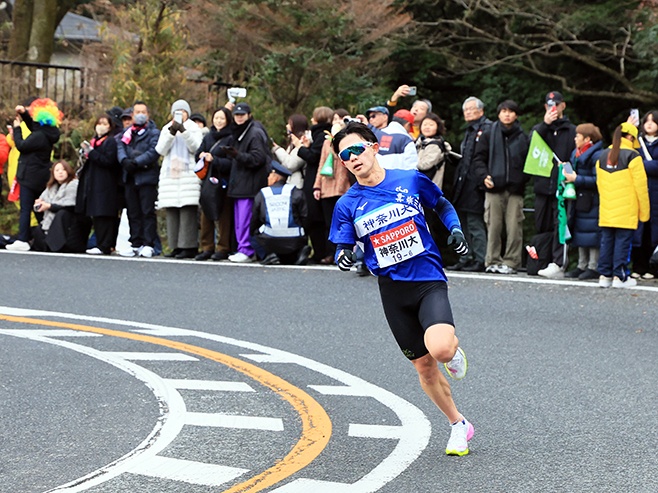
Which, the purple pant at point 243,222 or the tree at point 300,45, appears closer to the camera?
the purple pant at point 243,222

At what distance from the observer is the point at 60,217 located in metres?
17.9

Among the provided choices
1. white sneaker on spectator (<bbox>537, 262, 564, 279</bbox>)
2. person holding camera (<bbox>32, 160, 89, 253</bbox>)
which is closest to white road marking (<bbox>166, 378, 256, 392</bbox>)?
white sneaker on spectator (<bbox>537, 262, 564, 279</bbox>)

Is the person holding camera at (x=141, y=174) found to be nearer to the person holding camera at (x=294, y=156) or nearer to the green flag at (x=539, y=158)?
the person holding camera at (x=294, y=156)

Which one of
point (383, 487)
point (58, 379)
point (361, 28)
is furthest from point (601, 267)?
point (361, 28)

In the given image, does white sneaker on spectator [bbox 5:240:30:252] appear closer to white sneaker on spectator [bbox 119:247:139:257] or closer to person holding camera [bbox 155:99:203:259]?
white sneaker on spectator [bbox 119:247:139:257]

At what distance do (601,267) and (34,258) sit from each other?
7.45 meters

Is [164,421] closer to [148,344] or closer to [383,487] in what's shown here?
[383,487]

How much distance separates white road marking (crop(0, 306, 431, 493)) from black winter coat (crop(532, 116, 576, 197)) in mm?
5647

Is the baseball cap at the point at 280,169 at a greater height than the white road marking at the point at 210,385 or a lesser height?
greater

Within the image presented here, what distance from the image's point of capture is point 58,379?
9141 mm

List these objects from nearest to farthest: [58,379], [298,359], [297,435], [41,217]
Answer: [297,435] → [58,379] → [298,359] → [41,217]

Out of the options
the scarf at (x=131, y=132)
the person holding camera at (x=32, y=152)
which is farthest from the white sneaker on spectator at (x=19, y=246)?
the scarf at (x=131, y=132)

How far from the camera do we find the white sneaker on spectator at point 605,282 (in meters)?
14.0

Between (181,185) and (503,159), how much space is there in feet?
14.6
